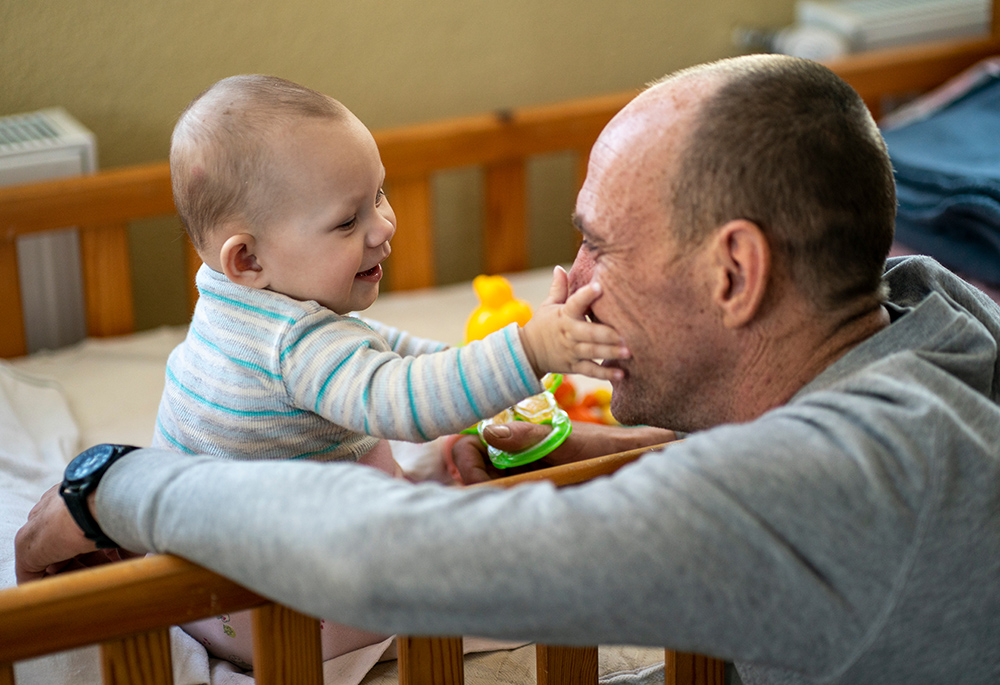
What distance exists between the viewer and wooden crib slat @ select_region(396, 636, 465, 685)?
862mm

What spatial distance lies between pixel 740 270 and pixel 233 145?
452 millimetres

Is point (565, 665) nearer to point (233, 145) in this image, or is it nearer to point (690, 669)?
point (690, 669)

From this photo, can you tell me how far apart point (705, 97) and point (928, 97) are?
4.55ft

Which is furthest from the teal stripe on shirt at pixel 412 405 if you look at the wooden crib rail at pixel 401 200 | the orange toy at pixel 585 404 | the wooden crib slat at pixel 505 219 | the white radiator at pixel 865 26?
the white radiator at pixel 865 26

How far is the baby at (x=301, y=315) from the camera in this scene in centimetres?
91

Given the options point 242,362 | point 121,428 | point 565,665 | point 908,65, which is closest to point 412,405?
point 242,362

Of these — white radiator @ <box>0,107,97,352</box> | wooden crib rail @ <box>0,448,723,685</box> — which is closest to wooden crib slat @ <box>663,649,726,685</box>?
wooden crib rail @ <box>0,448,723,685</box>

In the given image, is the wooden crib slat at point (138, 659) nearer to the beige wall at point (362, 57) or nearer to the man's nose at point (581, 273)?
the man's nose at point (581, 273)

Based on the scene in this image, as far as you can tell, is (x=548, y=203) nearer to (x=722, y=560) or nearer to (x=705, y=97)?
(x=705, y=97)

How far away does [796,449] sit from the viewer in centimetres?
71

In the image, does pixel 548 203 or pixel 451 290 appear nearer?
pixel 451 290

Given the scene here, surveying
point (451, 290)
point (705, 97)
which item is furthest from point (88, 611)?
point (451, 290)

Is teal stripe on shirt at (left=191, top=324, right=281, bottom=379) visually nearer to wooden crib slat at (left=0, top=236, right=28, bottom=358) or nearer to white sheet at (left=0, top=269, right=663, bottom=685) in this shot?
white sheet at (left=0, top=269, right=663, bottom=685)

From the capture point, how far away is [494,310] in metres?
1.27
